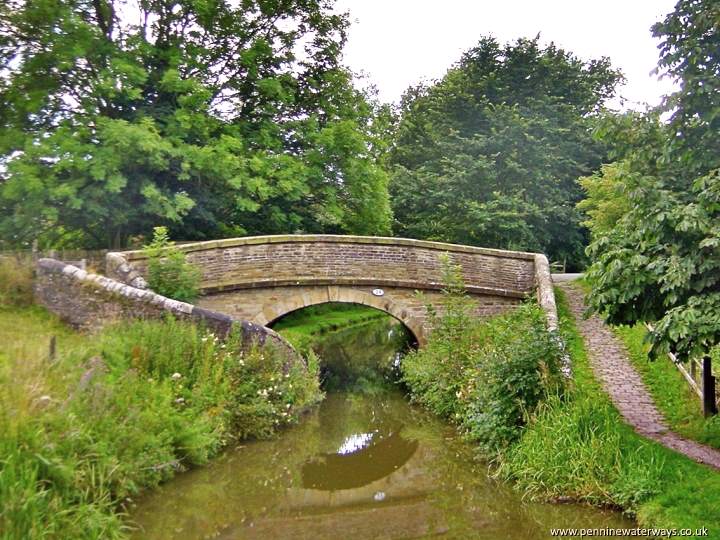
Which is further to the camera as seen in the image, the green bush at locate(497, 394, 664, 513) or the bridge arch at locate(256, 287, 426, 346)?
the bridge arch at locate(256, 287, 426, 346)

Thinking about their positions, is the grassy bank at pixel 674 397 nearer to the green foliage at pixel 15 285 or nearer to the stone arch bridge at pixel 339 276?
the stone arch bridge at pixel 339 276

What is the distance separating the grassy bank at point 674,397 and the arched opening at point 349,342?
15.4 feet

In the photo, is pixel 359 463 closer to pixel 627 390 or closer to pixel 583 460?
pixel 583 460

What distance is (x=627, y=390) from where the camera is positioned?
9.66 m

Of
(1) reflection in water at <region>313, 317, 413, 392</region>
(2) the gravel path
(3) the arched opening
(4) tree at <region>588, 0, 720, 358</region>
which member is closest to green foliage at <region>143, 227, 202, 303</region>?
(3) the arched opening

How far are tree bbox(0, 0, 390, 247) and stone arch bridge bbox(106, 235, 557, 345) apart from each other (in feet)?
7.30

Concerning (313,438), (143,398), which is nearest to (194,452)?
(143,398)

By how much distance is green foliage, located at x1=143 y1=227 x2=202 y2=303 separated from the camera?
450 inches

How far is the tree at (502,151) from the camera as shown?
856 inches

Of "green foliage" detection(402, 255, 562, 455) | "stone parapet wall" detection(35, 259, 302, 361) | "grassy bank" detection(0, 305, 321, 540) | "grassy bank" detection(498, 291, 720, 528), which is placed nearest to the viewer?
"grassy bank" detection(0, 305, 321, 540)

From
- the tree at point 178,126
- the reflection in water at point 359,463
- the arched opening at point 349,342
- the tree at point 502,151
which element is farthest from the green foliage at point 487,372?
the tree at point 502,151

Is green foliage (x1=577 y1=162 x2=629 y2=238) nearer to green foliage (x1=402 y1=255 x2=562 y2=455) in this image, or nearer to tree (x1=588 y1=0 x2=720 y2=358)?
green foliage (x1=402 y1=255 x2=562 y2=455)

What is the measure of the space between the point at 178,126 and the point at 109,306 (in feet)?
21.3

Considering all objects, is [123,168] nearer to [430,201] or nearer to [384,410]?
[384,410]
